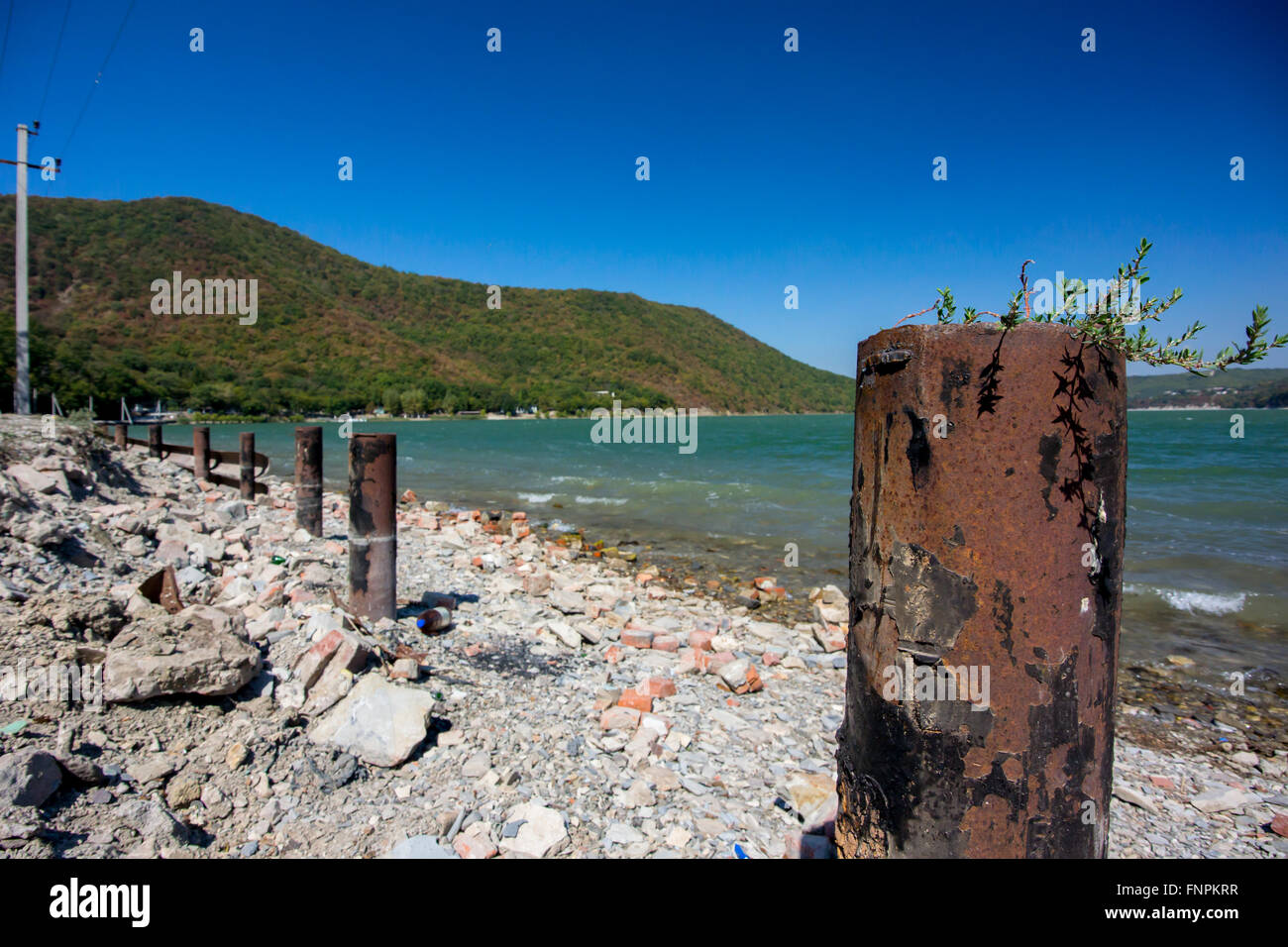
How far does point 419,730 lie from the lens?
3.26 meters

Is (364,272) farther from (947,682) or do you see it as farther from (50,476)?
(947,682)

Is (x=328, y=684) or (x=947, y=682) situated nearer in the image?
(x=947, y=682)

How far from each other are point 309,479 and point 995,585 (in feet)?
29.4

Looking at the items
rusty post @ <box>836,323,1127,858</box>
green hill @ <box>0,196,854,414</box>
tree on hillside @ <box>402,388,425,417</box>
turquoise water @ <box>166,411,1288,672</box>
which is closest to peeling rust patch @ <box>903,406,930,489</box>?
rusty post @ <box>836,323,1127,858</box>

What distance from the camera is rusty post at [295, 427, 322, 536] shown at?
8.52m

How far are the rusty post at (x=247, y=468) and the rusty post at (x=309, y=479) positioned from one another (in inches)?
131

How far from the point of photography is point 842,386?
11706 centimetres

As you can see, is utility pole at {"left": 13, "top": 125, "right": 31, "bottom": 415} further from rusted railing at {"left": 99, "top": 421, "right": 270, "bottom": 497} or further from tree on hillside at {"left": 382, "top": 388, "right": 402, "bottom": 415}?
tree on hillside at {"left": 382, "top": 388, "right": 402, "bottom": 415}

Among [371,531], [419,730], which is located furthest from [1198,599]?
[371,531]

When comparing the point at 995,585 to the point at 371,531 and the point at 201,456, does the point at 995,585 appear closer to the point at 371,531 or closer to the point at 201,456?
the point at 371,531

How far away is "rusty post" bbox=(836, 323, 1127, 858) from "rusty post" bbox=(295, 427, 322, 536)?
339 inches
